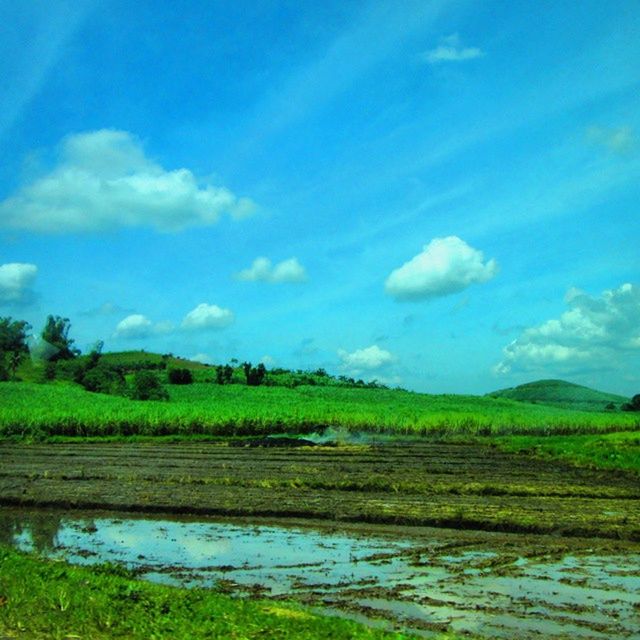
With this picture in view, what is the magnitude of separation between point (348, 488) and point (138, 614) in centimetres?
1154

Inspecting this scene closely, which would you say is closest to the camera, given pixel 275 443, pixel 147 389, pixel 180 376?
pixel 275 443

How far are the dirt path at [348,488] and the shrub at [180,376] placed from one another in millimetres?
63899

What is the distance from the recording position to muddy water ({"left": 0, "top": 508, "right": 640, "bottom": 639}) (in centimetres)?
816

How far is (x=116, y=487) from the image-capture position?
19328 millimetres

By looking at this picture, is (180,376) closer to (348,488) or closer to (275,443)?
(275,443)

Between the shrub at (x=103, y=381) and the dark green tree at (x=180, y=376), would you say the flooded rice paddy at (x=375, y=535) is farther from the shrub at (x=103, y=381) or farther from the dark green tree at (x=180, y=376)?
the dark green tree at (x=180, y=376)

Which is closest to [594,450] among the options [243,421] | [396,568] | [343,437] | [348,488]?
[348,488]

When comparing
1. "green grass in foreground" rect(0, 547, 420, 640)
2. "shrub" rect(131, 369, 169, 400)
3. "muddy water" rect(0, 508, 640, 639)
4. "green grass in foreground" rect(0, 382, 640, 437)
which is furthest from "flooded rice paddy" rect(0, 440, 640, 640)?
"shrub" rect(131, 369, 169, 400)

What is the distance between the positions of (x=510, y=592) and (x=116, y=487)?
41.4 ft

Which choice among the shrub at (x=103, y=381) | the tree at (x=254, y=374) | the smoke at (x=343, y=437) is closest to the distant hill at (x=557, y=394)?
the tree at (x=254, y=374)

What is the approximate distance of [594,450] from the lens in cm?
3000

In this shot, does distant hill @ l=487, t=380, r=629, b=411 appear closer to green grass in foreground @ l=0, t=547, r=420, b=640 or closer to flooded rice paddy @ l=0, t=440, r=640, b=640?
flooded rice paddy @ l=0, t=440, r=640, b=640

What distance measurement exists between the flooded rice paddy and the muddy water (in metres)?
0.03

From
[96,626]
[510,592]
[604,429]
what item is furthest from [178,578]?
[604,429]
